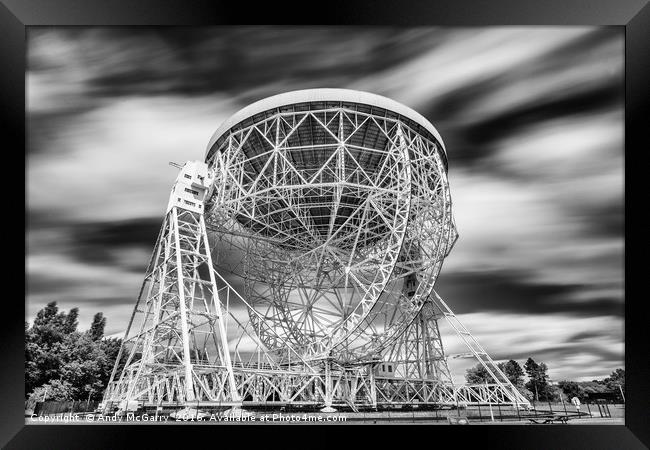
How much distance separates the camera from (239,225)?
21.2m

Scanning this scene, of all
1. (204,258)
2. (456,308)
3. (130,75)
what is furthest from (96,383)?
(456,308)

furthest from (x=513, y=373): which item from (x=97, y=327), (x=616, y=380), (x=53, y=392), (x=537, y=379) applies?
(x=53, y=392)

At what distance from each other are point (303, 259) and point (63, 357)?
10.2 metres

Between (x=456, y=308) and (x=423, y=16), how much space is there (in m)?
11.8

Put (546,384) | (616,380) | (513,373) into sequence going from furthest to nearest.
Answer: (513,373), (546,384), (616,380)

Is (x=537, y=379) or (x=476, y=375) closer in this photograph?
(x=537, y=379)

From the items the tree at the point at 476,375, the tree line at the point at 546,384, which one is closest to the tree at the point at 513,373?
the tree line at the point at 546,384

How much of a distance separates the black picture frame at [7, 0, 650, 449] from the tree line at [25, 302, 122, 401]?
1.86 m

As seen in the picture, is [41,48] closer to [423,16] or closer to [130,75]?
[130,75]

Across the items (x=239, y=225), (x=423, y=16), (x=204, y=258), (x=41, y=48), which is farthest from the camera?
(x=239, y=225)

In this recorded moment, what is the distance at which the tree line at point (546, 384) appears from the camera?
40.0 ft

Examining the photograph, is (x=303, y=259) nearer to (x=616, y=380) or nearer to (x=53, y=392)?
(x=53, y=392)

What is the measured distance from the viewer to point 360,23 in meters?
11.7

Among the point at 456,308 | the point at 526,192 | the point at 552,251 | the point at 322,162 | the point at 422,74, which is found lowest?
the point at 456,308
